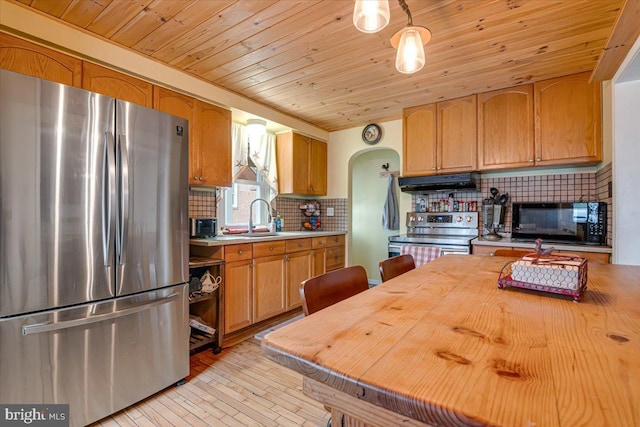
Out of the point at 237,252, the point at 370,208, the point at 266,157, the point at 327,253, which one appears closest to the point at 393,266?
the point at 237,252

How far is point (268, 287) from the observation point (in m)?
2.79

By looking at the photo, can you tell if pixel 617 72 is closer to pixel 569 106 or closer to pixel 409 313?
pixel 569 106

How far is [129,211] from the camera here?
162 centimetres

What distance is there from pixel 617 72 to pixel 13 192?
367 centimetres

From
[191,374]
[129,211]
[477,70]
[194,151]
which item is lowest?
[191,374]

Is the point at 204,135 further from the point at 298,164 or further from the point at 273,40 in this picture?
the point at 298,164

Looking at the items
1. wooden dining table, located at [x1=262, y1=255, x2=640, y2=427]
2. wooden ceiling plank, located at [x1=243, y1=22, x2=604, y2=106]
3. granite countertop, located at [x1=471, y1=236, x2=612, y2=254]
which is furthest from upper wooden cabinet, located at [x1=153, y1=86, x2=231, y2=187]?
granite countertop, located at [x1=471, y1=236, x2=612, y2=254]

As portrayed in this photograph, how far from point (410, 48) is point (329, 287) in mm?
1063

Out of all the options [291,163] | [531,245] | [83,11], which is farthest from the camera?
[291,163]

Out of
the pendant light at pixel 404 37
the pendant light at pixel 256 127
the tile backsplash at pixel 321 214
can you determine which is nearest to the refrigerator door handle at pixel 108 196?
the pendant light at pixel 404 37

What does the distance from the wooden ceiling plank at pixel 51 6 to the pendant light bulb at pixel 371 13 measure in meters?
1.71

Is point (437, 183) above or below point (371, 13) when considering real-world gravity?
below

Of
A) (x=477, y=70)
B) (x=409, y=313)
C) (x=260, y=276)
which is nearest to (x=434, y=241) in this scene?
(x=477, y=70)

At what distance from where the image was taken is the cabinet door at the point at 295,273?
3.02 metres
